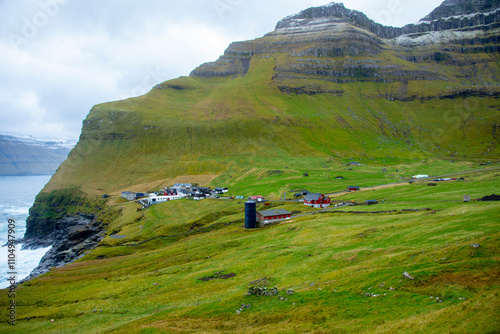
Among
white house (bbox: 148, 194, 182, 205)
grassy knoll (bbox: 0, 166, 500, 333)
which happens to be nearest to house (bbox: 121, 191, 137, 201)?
white house (bbox: 148, 194, 182, 205)

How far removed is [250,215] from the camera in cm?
8069

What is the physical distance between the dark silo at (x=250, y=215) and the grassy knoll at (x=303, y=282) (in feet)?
15.7

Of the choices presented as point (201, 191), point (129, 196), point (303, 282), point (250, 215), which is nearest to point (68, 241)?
point (129, 196)

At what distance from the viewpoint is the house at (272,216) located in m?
81.7

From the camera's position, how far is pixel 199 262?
187 ft

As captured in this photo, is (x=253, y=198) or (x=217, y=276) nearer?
(x=217, y=276)

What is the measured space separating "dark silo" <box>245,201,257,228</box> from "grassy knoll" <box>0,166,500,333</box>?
4.78m

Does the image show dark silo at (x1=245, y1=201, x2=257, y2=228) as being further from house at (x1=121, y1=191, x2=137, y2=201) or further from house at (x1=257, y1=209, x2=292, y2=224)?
→ house at (x1=121, y1=191, x2=137, y2=201)

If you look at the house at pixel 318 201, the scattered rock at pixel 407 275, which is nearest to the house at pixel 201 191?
the house at pixel 318 201

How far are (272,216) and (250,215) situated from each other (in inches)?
251

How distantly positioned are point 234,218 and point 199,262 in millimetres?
37516

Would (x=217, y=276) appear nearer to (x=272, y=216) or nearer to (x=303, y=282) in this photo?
(x=303, y=282)

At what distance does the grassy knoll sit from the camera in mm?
24500

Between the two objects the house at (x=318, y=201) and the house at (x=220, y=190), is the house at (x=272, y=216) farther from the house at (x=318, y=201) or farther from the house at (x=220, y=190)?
the house at (x=220, y=190)
